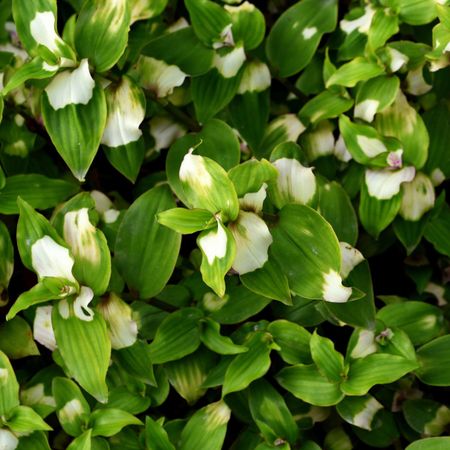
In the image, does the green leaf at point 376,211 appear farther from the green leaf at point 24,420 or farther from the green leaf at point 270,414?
the green leaf at point 24,420

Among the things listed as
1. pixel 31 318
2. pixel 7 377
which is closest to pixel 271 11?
pixel 31 318

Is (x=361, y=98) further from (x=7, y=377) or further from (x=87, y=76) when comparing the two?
(x=7, y=377)

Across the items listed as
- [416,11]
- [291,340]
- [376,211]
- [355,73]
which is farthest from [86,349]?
[416,11]

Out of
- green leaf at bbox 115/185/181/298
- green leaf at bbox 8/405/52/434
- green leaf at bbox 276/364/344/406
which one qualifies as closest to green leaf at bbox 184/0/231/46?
green leaf at bbox 115/185/181/298

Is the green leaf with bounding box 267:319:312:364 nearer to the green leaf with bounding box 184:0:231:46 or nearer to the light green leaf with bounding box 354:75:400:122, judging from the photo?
the light green leaf with bounding box 354:75:400:122

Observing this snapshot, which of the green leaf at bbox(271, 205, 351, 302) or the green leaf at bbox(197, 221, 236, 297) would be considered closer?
the green leaf at bbox(197, 221, 236, 297)

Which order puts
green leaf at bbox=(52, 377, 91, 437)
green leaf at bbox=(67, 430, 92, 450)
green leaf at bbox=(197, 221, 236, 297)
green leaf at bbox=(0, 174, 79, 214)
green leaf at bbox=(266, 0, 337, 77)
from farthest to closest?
green leaf at bbox=(266, 0, 337, 77), green leaf at bbox=(0, 174, 79, 214), green leaf at bbox=(52, 377, 91, 437), green leaf at bbox=(67, 430, 92, 450), green leaf at bbox=(197, 221, 236, 297)

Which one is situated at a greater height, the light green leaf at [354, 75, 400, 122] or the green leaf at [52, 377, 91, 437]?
the light green leaf at [354, 75, 400, 122]

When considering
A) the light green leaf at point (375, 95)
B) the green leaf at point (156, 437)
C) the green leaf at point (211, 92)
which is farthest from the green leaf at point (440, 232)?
the green leaf at point (156, 437)
